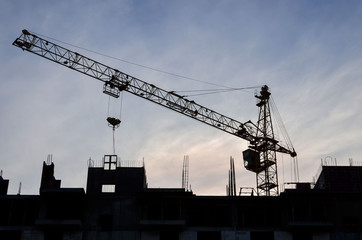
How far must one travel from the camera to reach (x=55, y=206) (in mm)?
65562

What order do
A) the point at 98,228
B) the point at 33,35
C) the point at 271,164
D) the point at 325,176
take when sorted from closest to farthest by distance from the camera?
the point at 98,228 → the point at 325,176 → the point at 33,35 → the point at 271,164

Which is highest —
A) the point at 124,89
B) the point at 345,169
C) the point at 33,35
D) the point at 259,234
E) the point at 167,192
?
the point at 33,35

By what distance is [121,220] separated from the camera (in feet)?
215

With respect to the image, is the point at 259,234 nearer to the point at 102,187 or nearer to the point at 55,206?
the point at 102,187

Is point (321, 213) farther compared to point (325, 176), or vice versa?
point (325, 176)

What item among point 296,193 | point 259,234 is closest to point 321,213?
point 296,193

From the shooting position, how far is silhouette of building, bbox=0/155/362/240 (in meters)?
64.6

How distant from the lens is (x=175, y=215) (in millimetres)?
65562

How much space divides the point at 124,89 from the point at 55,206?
39324 mm

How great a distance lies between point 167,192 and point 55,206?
15182mm

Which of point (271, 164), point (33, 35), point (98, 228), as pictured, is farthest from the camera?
point (271, 164)

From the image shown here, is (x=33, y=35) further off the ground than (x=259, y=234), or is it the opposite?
(x=33, y=35)

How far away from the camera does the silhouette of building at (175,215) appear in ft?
212

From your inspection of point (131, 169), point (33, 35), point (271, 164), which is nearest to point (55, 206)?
point (131, 169)
